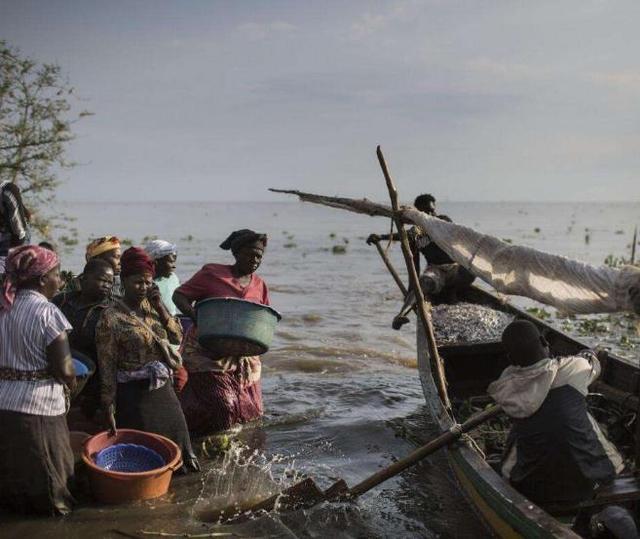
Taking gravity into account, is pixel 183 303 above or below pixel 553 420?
above

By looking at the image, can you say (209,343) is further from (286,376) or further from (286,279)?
(286,279)

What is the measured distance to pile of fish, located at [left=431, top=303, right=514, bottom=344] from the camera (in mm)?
6758

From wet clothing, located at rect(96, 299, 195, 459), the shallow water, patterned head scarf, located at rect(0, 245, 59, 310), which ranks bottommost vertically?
the shallow water

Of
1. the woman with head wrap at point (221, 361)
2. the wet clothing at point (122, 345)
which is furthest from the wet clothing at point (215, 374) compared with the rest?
the wet clothing at point (122, 345)

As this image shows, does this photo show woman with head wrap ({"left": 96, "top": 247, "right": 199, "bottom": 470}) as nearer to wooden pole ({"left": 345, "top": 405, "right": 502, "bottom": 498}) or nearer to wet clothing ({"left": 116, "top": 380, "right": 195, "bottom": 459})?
wet clothing ({"left": 116, "top": 380, "right": 195, "bottom": 459})

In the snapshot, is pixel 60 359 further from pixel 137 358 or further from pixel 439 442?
pixel 439 442

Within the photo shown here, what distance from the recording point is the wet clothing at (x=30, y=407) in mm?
3736

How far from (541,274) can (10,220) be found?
15.3 ft

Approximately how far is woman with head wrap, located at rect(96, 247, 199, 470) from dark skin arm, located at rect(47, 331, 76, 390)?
1.80 feet

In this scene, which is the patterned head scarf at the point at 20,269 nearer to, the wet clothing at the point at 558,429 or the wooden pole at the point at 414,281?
the wooden pole at the point at 414,281

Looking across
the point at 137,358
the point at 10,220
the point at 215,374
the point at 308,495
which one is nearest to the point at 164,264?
the point at 215,374

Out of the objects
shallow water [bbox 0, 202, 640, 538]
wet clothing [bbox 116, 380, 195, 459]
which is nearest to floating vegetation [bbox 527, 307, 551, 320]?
shallow water [bbox 0, 202, 640, 538]

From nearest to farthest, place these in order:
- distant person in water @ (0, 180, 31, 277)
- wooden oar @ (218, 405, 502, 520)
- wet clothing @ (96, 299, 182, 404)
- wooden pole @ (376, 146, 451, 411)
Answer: wet clothing @ (96, 299, 182, 404)
wooden oar @ (218, 405, 502, 520)
wooden pole @ (376, 146, 451, 411)
distant person in water @ (0, 180, 31, 277)

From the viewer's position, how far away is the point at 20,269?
12.3ft
